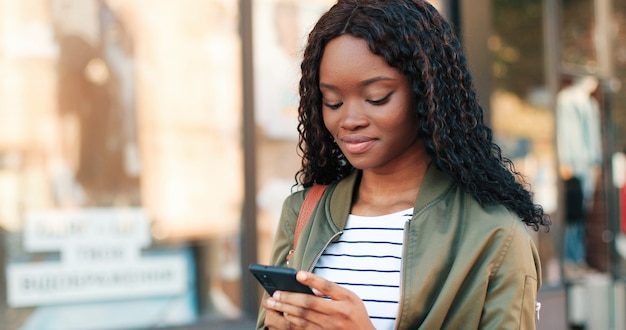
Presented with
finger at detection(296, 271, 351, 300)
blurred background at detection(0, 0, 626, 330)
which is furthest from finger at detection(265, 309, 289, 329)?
blurred background at detection(0, 0, 626, 330)

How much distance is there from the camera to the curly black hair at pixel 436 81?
5.82 feet

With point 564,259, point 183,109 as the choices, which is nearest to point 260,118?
point 183,109

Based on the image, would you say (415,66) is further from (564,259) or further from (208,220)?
(564,259)

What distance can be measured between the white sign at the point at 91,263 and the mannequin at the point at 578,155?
3.76 m

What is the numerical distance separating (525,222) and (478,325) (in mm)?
303

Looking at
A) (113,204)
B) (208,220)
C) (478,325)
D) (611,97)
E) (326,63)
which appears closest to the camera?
(478,325)

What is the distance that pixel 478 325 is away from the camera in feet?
5.52

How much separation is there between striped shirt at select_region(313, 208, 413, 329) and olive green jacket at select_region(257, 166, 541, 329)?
0.07m

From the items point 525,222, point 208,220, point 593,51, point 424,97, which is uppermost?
point 593,51

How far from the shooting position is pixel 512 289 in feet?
5.46

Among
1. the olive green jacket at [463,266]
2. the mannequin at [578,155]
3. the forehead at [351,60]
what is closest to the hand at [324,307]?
the olive green jacket at [463,266]

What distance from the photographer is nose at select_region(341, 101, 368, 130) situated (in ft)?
5.84

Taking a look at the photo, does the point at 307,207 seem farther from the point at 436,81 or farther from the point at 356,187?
the point at 436,81

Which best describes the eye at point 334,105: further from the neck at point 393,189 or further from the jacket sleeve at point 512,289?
the jacket sleeve at point 512,289
